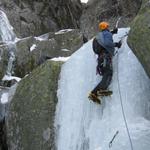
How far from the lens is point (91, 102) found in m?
11.5

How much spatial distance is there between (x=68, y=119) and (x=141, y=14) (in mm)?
3372

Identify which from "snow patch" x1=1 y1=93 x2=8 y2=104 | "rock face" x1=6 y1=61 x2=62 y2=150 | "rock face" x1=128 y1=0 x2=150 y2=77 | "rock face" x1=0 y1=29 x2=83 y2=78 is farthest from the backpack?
"rock face" x1=0 y1=29 x2=83 y2=78

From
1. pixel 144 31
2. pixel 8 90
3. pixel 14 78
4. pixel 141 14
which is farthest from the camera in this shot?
pixel 14 78

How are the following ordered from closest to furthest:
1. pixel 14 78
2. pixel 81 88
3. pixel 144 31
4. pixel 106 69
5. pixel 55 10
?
pixel 144 31, pixel 106 69, pixel 81 88, pixel 14 78, pixel 55 10

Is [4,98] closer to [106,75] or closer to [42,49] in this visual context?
[42,49]

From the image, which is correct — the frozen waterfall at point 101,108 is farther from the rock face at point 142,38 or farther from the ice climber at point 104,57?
the rock face at point 142,38

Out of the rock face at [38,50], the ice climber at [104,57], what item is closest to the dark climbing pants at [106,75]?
the ice climber at [104,57]

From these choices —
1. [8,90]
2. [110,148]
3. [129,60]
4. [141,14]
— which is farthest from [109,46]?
[8,90]

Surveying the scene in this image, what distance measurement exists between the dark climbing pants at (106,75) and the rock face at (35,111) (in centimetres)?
200

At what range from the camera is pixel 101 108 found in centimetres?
1109

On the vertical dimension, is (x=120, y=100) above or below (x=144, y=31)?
below

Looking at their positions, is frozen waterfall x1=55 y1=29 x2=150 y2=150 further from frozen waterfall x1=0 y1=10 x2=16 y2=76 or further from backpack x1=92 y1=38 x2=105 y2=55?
frozen waterfall x1=0 y1=10 x2=16 y2=76

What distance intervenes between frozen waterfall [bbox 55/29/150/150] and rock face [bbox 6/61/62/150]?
0.27 metres

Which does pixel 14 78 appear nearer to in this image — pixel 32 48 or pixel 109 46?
pixel 32 48
